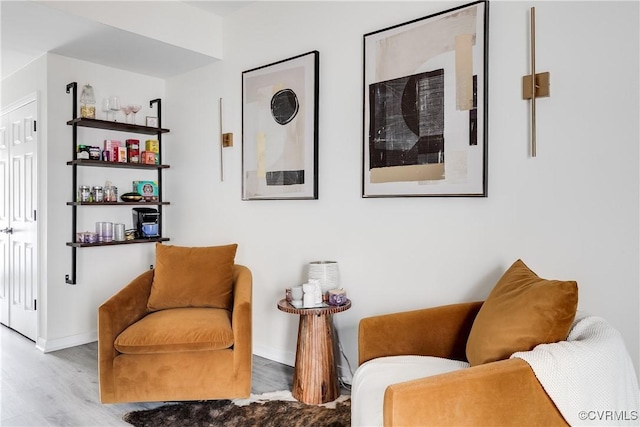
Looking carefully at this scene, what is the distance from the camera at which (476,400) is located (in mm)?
1283

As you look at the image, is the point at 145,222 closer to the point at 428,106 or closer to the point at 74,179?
the point at 74,179

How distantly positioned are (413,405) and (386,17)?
2.08 metres

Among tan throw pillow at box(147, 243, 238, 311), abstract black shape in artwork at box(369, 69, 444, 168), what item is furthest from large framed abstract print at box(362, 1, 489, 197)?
tan throw pillow at box(147, 243, 238, 311)

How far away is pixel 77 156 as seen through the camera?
3455mm

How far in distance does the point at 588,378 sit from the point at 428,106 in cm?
145

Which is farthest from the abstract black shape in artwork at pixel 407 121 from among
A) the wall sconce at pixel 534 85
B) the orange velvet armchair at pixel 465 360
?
the orange velvet armchair at pixel 465 360

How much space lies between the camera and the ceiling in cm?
274

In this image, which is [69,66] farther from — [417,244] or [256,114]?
[417,244]

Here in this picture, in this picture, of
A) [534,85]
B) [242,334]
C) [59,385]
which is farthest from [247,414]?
[534,85]

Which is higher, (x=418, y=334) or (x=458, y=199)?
(x=458, y=199)

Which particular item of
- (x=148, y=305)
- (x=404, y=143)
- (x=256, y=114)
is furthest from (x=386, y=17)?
(x=148, y=305)

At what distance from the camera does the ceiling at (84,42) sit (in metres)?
2.74

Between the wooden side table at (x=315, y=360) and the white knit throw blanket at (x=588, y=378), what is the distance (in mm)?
1201

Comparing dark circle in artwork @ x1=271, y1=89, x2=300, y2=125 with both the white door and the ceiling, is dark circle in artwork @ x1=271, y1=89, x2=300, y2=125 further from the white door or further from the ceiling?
the white door
